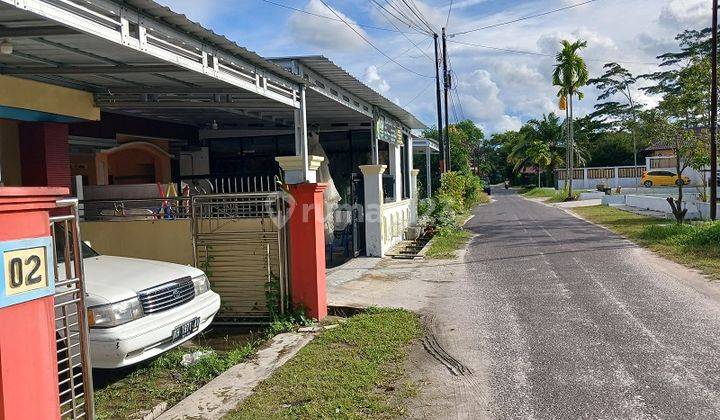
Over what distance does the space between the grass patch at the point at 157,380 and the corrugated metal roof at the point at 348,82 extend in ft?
15.7

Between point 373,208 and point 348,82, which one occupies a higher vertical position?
point 348,82

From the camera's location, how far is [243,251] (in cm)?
809

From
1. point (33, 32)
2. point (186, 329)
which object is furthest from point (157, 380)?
point (33, 32)

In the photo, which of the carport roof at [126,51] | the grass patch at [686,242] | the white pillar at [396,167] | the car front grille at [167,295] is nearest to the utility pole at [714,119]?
the grass patch at [686,242]

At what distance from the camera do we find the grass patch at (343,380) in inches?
187

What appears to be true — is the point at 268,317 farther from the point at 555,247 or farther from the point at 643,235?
the point at 643,235

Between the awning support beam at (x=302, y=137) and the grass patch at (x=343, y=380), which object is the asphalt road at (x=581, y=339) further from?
the awning support beam at (x=302, y=137)

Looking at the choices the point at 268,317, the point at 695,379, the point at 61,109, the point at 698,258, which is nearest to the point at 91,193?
the point at 61,109

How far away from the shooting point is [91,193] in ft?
34.6

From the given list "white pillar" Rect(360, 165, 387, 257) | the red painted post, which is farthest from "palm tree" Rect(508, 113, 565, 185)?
the red painted post

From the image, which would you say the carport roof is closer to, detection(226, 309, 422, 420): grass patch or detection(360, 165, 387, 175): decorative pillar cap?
detection(226, 309, 422, 420): grass patch

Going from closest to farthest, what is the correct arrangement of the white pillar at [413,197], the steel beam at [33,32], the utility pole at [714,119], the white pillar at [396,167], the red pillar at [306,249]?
the steel beam at [33,32]
the red pillar at [306,249]
the utility pole at [714,119]
the white pillar at [396,167]
the white pillar at [413,197]

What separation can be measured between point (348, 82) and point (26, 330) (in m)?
8.92

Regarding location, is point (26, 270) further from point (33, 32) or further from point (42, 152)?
point (42, 152)
